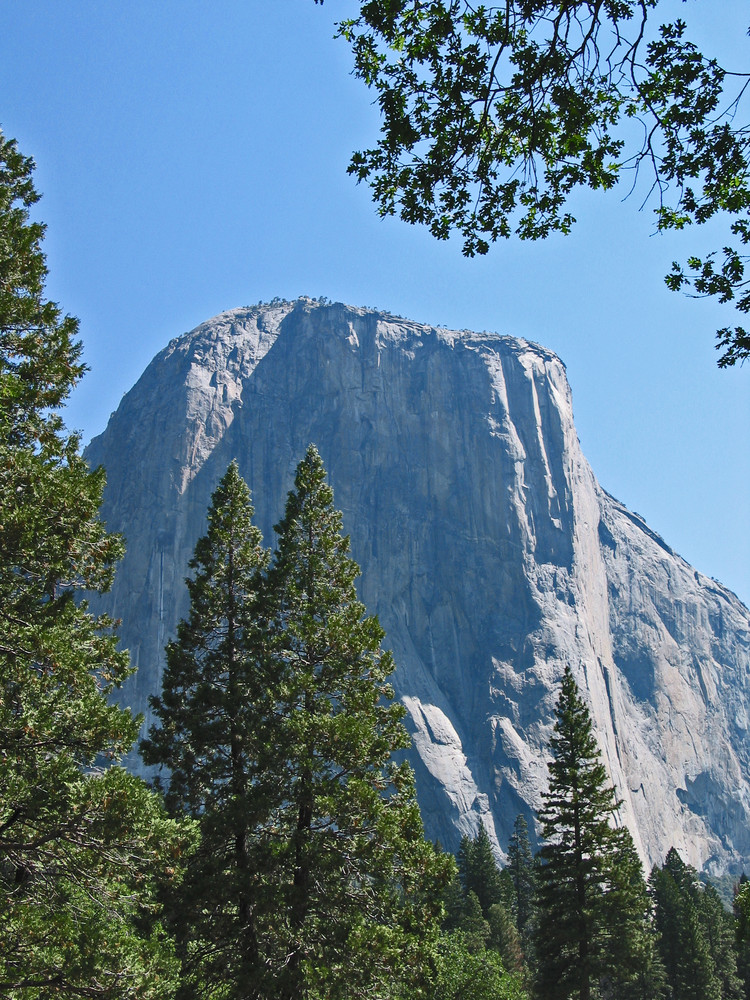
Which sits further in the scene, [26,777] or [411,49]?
[26,777]

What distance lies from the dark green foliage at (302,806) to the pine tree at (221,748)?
0.04 meters

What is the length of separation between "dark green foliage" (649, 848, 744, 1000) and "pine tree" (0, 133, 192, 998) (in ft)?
108

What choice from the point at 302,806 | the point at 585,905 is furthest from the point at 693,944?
the point at 302,806

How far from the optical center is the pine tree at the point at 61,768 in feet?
25.9

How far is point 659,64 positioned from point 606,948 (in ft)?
73.8

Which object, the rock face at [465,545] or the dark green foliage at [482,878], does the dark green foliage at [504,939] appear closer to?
the dark green foliage at [482,878]

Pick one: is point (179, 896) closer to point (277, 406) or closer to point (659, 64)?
point (659, 64)

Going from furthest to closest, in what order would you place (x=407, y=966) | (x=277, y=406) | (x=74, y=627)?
(x=277, y=406), (x=407, y=966), (x=74, y=627)

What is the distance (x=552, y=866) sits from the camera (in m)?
22.6

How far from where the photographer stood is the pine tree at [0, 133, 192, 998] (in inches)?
310

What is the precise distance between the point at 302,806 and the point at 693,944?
29886mm

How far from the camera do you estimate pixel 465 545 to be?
123 metres

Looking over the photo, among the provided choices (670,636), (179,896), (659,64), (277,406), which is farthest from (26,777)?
(670,636)

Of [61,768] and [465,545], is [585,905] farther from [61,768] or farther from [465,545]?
[465,545]
